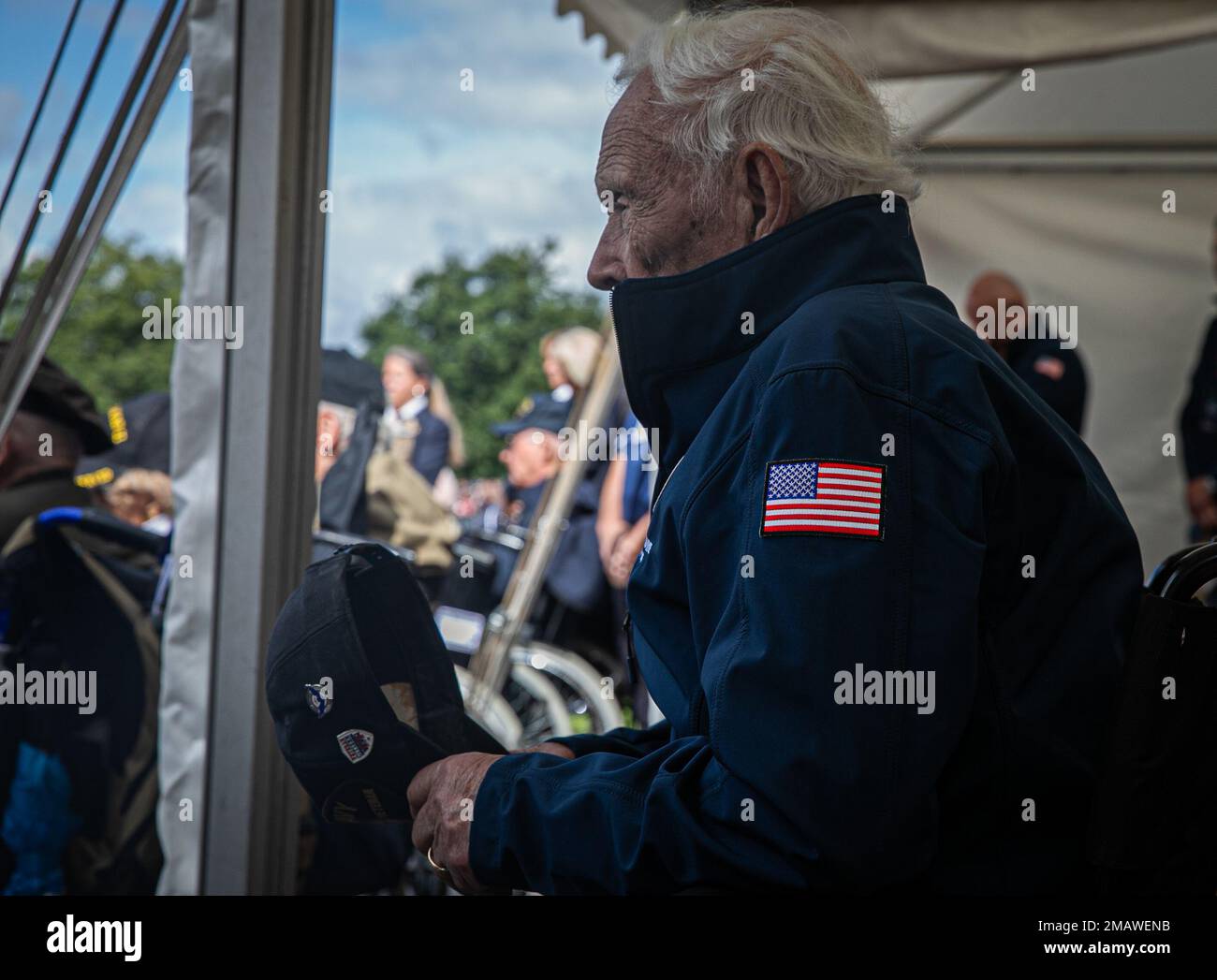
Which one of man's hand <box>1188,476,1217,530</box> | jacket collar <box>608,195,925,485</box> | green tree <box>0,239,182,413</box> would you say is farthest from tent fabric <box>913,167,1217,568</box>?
green tree <box>0,239,182,413</box>

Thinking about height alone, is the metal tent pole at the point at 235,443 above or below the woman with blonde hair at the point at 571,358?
below

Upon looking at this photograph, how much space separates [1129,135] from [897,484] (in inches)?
187

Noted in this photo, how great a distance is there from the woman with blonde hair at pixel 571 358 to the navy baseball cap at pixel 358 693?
3973 mm

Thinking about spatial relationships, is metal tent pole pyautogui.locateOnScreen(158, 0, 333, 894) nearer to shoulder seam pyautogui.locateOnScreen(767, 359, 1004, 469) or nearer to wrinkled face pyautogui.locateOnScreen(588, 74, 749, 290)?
wrinkled face pyautogui.locateOnScreen(588, 74, 749, 290)

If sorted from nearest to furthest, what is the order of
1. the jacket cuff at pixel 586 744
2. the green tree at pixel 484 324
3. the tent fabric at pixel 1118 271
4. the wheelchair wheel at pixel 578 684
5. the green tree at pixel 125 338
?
1. the jacket cuff at pixel 586 744
2. the wheelchair wheel at pixel 578 684
3. the tent fabric at pixel 1118 271
4. the green tree at pixel 125 338
5. the green tree at pixel 484 324

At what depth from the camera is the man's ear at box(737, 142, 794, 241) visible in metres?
1.19

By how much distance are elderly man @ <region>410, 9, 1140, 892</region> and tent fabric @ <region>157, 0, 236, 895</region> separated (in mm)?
1020

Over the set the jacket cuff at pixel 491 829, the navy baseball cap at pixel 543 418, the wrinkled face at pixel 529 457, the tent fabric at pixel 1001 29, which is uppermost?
the tent fabric at pixel 1001 29

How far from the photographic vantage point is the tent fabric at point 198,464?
2066 millimetres

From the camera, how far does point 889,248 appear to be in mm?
1163

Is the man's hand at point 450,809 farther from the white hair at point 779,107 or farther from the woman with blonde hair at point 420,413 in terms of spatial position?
the woman with blonde hair at point 420,413

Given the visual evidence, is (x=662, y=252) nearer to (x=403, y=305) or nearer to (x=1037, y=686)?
(x=1037, y=686)

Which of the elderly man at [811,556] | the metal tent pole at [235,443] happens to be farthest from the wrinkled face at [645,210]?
the metal tent pole at [235,443]
